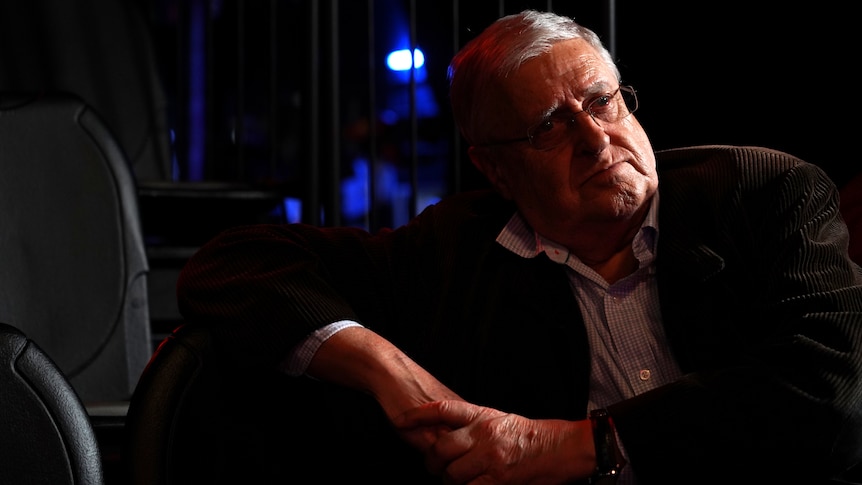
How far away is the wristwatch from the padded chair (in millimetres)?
318

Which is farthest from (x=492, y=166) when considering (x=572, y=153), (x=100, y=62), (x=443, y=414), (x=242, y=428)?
(x=100, y=62)

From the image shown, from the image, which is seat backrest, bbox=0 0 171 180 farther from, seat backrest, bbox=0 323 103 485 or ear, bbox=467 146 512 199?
seat backrest, bbox=0 323 103 485

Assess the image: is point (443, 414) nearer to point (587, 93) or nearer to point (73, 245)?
point (587, 93)

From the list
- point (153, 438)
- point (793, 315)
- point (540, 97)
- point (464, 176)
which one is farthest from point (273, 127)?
point (793, 315)

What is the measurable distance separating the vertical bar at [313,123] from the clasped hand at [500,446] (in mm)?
1143

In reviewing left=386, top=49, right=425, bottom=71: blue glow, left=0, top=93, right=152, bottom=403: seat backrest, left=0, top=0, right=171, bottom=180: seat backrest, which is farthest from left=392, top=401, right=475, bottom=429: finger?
left=386, top=49, right=425, bottom=71: blue glow

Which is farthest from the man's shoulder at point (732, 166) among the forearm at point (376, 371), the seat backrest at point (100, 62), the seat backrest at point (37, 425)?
the seat backrest at point (100, 62)

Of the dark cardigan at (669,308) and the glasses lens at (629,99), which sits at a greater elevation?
the glasses lens at (629,99)

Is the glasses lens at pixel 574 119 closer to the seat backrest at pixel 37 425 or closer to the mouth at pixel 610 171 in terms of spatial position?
the mouth at pixel 610 171

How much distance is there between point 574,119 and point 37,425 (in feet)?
3.20

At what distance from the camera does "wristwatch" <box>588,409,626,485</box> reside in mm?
1272

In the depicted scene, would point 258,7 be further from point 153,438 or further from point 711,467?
point 711,467

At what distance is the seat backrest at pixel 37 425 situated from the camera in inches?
44.2

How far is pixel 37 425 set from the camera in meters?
1.14
